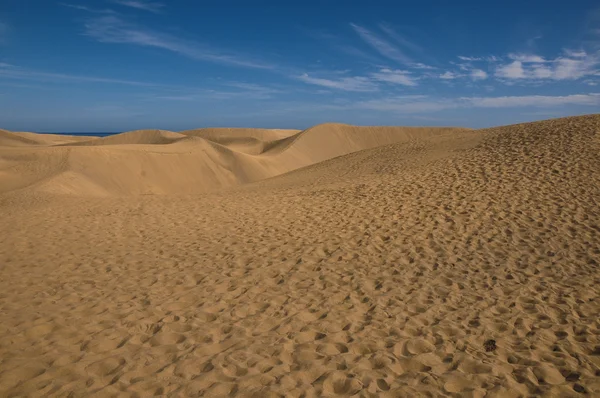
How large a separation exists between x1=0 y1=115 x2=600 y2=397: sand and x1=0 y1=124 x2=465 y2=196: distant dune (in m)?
6.56

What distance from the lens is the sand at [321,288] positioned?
412cm

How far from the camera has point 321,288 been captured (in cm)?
625

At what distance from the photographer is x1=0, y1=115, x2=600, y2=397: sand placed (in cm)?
412

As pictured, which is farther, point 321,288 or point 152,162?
point 152,162

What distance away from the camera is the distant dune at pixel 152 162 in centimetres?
2019

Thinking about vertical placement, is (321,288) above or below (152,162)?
below

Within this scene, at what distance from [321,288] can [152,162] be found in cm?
2498

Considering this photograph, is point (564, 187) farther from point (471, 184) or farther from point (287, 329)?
point (287, 329)

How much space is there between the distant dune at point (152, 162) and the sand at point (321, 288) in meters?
6.56

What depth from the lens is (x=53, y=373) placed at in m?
4.12

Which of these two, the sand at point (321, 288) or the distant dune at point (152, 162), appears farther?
the distant dune at point (152, 162)

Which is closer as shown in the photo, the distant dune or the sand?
the sand

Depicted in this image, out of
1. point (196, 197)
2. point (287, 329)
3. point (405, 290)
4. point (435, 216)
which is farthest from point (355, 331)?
point (196, 197)

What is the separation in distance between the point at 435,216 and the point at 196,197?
8703mm
